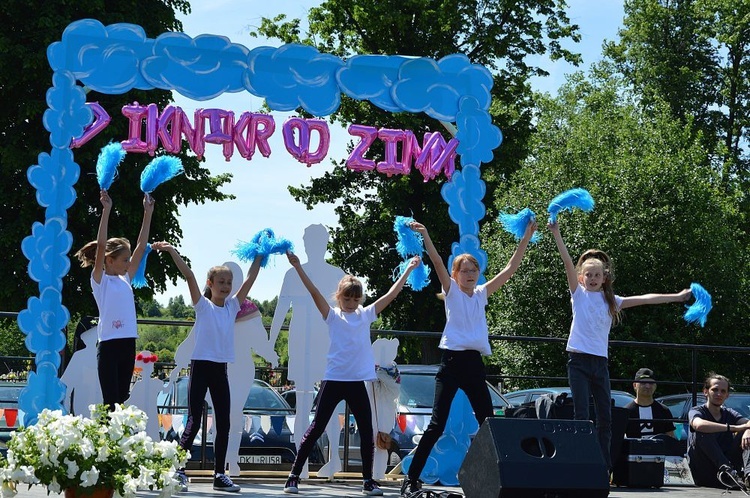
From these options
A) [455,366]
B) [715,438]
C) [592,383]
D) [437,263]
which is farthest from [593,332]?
[715,438]

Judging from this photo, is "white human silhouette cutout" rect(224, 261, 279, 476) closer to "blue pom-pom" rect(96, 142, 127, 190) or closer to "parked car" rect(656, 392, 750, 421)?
"blue pom-pom" rect(96, 142, 127, 190)

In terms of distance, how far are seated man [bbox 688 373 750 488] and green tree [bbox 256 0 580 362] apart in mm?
12405

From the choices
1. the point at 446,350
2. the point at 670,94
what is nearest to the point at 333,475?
the point at 446,350

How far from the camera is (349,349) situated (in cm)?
843

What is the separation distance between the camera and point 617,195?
2605 cm

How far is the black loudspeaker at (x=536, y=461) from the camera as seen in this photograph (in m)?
6.34

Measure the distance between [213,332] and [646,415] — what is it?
5.01m

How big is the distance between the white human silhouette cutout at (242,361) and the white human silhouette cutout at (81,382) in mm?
1240

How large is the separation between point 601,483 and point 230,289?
3.66 m

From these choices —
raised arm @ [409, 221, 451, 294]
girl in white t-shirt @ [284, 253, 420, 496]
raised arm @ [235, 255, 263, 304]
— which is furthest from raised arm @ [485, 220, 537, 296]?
raised arm @ [235, 255, 263, 304]

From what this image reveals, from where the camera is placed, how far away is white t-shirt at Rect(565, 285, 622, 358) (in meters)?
8.41

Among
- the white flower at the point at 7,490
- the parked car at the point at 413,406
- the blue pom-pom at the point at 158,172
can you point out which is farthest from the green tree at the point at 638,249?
the white flower at the point at 7,490

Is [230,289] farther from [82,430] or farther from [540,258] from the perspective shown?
[540,258]

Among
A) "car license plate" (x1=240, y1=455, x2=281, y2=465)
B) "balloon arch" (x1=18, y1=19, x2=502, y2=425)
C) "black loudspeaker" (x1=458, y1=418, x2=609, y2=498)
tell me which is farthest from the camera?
"car license plate" (x1=240, y1=455, x2=281, y2=465)
